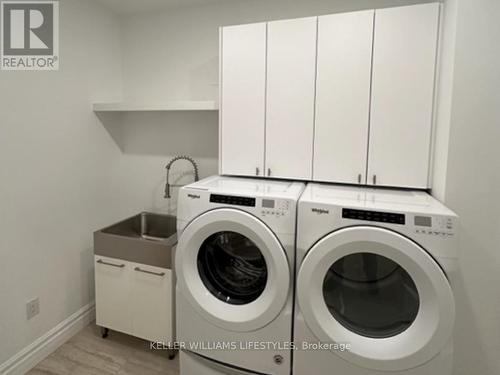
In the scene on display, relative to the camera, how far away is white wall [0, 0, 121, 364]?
178 centimetres

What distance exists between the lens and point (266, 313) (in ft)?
4.90

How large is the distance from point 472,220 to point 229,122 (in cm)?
146

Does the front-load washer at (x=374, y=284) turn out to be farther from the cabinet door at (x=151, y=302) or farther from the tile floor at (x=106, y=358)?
the tile floor at (x=106, y=358)

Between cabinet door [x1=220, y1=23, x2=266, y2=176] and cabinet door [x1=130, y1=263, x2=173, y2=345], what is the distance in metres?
0.84

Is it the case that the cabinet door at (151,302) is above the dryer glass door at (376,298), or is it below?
below

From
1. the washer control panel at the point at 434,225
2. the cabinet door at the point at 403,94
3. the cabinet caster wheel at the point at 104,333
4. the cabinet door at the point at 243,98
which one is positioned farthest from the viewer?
the cabinet caster wheel at the point at 104,333

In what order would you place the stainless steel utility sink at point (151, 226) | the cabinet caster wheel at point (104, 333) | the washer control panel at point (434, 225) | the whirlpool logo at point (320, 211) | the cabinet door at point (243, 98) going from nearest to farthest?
the washer control panel at point (434, 225), the whirlpool logo at point (320, 211), the cabinet door at point (243, 98), the cabinet caster wheel at point (104, 333), the stainless steel utility sink at point (151, 226)

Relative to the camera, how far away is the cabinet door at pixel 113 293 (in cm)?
206

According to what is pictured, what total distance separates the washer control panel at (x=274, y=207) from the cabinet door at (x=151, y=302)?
859mm

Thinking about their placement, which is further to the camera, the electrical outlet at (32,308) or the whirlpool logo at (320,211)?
the electrical outlet at (32,308)

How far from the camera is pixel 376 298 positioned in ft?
4.80

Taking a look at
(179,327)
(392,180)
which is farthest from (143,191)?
(392,180)

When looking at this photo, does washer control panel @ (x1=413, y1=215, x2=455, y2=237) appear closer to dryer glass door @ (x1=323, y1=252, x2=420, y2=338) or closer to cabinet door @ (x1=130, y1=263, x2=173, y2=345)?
dryer glass door @ (x1=323, y1=252, x2=420, y2=338)

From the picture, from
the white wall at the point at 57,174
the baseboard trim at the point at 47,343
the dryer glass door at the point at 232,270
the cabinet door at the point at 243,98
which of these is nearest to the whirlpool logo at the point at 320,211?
the dryer glass door at the point at 232,270
